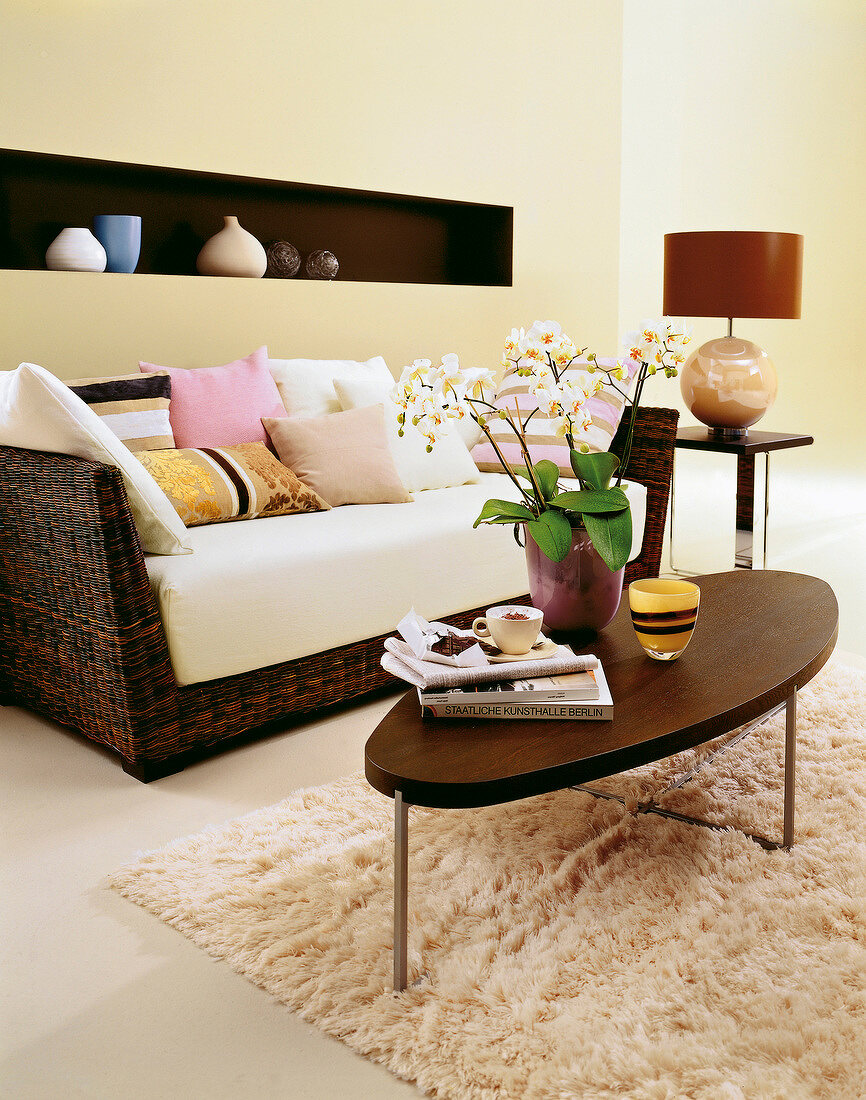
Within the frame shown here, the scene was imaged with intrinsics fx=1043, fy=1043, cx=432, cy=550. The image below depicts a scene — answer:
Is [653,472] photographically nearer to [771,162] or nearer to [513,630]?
[513,630]

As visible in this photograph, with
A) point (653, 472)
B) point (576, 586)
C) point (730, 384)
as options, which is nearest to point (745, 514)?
point (730, 384)

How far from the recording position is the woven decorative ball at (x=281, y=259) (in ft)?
13.3

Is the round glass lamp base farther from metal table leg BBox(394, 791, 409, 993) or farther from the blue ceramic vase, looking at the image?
metal table leg BBox(394, 791, 409, 993)

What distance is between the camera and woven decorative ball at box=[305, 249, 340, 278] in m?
4.20

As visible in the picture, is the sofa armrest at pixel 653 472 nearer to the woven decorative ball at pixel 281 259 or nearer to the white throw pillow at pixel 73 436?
the woven decorative ball at pixel 281 259

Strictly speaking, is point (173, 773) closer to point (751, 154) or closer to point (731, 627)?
point (731, 627)

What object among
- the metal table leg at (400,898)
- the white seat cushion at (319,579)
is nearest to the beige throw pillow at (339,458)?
the white seat cushion at (319,579)

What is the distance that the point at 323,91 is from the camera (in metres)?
3.93

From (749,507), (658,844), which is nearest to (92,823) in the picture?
(658,844)

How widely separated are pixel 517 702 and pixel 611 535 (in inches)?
18.7

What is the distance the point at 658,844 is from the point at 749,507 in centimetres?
243

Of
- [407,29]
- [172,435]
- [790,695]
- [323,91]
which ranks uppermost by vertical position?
[407,29]

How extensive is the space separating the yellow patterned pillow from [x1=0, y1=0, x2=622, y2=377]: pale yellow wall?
0.74 m

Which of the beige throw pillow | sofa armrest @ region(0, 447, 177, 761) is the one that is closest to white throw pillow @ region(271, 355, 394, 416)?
the beige throw pillow
